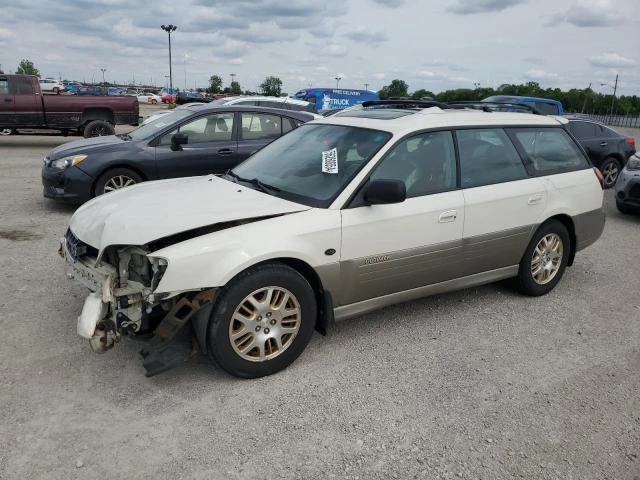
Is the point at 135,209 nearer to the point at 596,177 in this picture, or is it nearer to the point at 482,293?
the point at 482,293

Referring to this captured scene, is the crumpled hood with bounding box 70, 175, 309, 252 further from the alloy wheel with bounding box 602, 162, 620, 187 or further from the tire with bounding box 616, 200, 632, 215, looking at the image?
the alloy wheel with bounding box 602, 162, 620, 187

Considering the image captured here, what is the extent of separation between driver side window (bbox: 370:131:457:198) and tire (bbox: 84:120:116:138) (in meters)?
12.7

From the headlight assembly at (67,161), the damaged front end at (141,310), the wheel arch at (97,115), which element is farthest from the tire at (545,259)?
the wheel arch at (97,115)

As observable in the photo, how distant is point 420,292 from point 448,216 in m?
0.62

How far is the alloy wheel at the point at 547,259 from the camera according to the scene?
5.00 m

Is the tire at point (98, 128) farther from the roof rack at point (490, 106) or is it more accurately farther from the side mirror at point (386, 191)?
the side mirror at point (386, 191)

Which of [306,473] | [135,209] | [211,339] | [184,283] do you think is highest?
[135,209]

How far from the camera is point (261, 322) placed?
339cm

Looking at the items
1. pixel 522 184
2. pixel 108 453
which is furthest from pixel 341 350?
pixel 522 184

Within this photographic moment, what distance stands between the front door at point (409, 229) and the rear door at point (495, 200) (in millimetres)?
131

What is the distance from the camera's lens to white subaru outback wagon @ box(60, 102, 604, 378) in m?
3.21

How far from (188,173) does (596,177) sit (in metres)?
5.23

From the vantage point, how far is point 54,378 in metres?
3.38

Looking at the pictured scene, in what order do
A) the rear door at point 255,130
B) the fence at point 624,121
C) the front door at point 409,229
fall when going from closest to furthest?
1. the front door at point 409,229
2. the rear door at point 255,130
3. the fence at point 624,121
